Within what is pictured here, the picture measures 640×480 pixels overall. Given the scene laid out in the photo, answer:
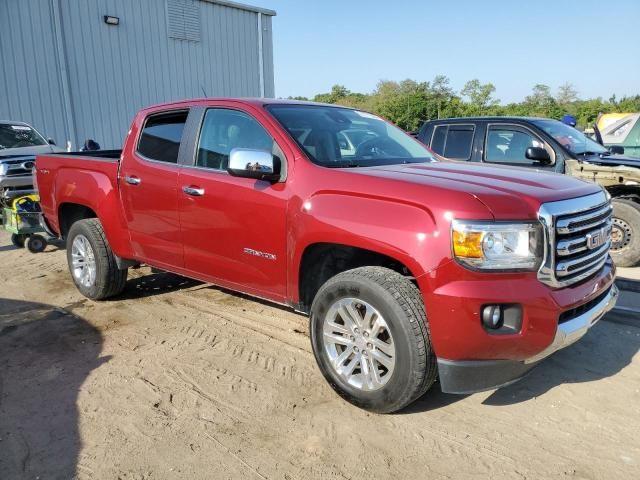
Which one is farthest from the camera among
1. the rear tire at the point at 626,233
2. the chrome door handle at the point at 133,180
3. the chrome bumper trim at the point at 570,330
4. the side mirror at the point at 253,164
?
the rear tire at the point at 626,233

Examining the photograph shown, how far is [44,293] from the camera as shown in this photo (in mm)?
5434

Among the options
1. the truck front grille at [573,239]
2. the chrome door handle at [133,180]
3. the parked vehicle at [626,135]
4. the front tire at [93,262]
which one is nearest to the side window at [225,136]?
the chrome door handle at [133,180]

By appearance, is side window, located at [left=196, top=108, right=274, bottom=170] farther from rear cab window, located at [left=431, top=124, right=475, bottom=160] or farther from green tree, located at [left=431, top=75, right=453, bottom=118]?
green tree, located at [left=431, top=75, right=453, bottom=118]

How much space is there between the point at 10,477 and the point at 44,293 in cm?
334

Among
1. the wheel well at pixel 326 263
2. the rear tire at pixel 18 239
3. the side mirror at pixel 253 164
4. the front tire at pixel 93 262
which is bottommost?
the rear tire at pixel 18 239

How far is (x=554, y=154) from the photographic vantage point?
638 cm

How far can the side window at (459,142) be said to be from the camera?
276 inches

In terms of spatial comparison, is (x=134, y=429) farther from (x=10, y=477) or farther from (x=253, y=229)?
(x=253, y=229)

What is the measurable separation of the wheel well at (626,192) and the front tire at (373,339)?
479 cm

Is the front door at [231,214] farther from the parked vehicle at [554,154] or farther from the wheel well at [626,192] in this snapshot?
the wheel well at [626,192]

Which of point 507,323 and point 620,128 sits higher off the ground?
point 620,128

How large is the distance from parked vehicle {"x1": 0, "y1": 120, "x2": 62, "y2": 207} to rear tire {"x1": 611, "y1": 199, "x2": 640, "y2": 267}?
839 cm

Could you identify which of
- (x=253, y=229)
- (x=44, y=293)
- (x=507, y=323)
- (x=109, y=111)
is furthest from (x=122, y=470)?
(x=109, y=111)

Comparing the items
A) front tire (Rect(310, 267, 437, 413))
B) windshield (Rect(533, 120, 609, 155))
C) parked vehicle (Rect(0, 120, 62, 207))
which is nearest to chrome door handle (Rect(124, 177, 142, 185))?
front tire (Rect(310, 267, 437, 413))
